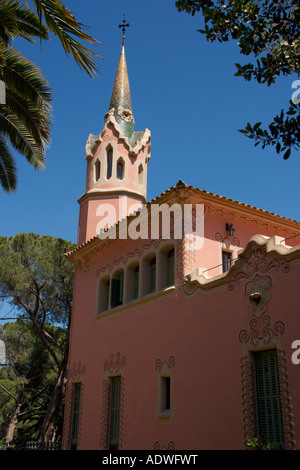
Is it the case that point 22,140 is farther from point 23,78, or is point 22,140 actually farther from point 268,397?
point 268,397

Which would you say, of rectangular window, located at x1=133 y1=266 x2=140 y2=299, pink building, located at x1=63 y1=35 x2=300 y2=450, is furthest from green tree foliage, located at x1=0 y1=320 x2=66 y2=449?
rectangular window, located at x1=133 y1=266 x2=140 y2=299

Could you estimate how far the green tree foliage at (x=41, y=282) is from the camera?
23.3 m

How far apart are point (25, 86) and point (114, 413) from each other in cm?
882

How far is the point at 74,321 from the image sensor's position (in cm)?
1673

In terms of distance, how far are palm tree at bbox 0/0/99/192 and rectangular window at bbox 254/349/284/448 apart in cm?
608

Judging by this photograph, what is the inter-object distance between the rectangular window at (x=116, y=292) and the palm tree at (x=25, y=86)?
455cm

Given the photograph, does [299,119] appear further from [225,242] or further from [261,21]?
[225,242]

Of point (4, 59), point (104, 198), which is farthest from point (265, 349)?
point (104, 198)

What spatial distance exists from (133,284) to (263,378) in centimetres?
578
